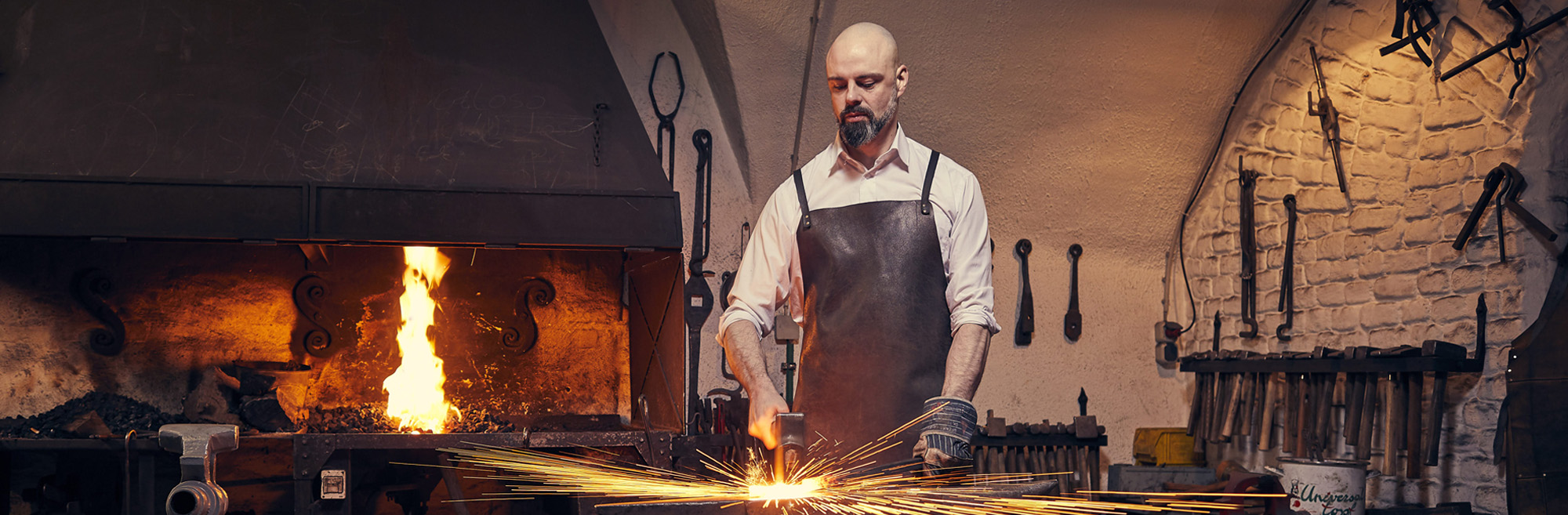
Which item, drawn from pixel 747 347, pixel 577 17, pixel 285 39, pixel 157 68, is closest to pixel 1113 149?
pixel 577 17

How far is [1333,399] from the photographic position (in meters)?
3.70

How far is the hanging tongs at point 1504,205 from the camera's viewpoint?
3102 mm

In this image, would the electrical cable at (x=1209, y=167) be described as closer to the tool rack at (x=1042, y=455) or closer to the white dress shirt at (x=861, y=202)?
the tool rack at (x=1042, y=455)

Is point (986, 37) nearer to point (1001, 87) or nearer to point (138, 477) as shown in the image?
point (1001, 87)

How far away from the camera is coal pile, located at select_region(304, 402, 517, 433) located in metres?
3.67

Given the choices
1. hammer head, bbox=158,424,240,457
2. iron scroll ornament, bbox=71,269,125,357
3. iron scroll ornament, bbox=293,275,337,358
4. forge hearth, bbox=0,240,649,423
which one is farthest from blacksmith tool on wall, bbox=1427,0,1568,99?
iron scroll ornament, bbox=71,269,125,357

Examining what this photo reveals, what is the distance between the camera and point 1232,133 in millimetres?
4484

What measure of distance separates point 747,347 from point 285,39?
266cm

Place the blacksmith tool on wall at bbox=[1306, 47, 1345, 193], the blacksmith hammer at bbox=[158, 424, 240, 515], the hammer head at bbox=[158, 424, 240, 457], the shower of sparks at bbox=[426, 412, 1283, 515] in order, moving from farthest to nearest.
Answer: the blacksmith tool on wall at bbox=[1306, 47, 1345, 193], the hammer head at bbox=[158, 424, 240, 457], the blacksmith hammer at bbox=[158, 424, 240, 515], the shower of sparks at bbox=[426, 412, 1283, 515]

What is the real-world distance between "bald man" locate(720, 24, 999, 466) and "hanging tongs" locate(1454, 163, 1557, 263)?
1.88 metres

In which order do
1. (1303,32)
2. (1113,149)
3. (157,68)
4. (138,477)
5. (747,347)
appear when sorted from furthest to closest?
1. (1113,149)
2. (1303,32)
3. (157,68)
4. (138,477)
5. (747,347)

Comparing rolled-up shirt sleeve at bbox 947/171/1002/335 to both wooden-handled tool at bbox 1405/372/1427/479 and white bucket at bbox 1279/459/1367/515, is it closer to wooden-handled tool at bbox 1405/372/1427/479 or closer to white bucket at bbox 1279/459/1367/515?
white bucket at bbox 1279/459/1367/515

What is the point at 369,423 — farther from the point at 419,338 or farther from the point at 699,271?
the point at 699,271

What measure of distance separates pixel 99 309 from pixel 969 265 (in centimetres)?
356
